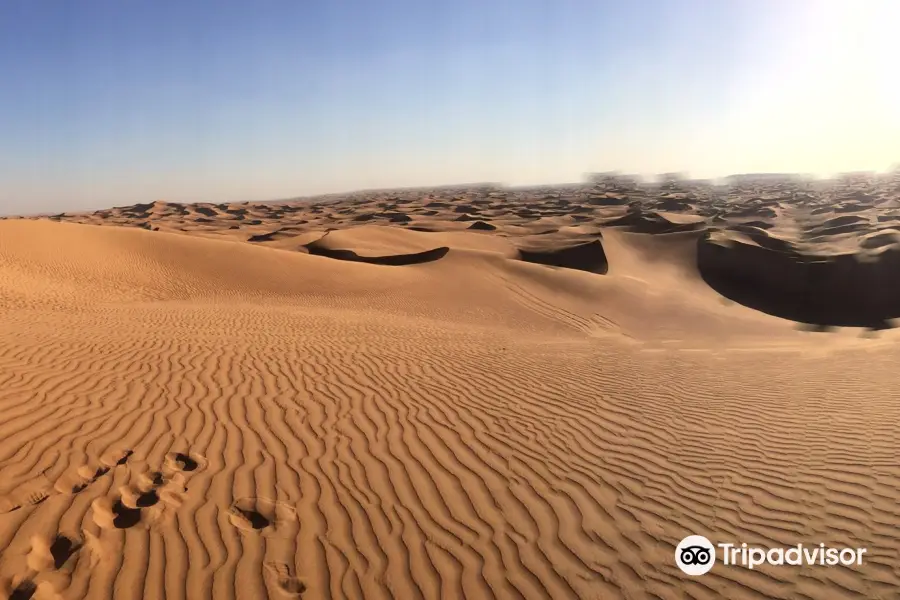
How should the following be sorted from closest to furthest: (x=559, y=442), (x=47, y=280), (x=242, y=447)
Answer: (x=242, y=447), (x=559, y=442), (x=47, y=280)

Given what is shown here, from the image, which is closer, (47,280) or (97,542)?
(97,542)

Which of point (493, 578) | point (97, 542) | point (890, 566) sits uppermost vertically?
point (97, 542)

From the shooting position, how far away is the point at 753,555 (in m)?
4.31

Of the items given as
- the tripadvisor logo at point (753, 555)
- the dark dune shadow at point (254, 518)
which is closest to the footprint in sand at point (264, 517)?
the dark dune shadow at point (254, 518)

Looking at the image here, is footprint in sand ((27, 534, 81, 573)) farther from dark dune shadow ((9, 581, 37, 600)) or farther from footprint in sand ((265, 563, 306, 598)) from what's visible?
footprint in sand ((265, 563, 306, 598))

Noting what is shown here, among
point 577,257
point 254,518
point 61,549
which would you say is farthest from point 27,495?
point 577,257

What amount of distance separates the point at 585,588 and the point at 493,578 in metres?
0.64

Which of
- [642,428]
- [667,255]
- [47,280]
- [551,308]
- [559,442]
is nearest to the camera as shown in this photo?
[559,442]

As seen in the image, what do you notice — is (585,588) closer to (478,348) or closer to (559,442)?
(559,442)

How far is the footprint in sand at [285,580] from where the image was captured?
145 inches

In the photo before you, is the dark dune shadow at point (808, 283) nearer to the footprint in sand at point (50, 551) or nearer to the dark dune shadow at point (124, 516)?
the dark dune shadow at point (124, 516)

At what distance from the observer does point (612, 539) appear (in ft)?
14.7

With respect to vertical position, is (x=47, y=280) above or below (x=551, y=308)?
above

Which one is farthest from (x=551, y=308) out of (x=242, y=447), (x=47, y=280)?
(x=47, y=280)
